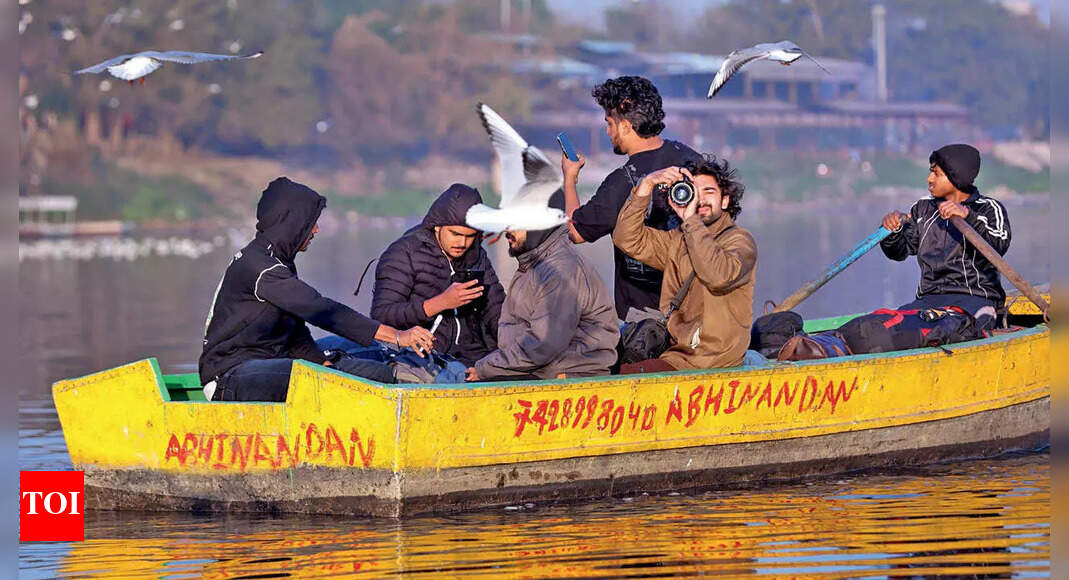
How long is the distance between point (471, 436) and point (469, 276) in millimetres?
1398

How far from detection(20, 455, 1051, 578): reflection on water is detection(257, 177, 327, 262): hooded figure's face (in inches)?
57.3

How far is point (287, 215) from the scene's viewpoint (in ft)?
32.4

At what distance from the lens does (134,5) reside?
222 ft

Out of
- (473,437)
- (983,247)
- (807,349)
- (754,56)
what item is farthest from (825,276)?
(473,437)

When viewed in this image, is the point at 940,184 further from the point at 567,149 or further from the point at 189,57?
the point at 189,57

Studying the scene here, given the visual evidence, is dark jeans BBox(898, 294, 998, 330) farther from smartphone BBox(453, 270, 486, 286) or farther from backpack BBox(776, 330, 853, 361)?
smartphone BBox(453, 270, 486, 286)

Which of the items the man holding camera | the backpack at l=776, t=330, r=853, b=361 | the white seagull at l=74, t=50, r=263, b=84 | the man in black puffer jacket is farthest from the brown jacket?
the white seagull at l=74, t=50, r=263, b=84

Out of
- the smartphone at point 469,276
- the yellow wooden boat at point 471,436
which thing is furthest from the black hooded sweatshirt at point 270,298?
the smartphone at point 469,276

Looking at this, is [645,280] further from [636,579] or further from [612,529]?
[636,579]

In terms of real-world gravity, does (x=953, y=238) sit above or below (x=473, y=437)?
above

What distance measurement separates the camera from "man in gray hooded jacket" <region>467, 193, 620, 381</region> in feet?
31.2

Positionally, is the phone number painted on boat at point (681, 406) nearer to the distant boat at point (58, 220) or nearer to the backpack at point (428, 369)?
the backpack at point (428, 369)

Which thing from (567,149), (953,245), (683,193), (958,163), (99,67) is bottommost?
(953,245)

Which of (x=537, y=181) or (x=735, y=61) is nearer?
(x=537, y=181)
